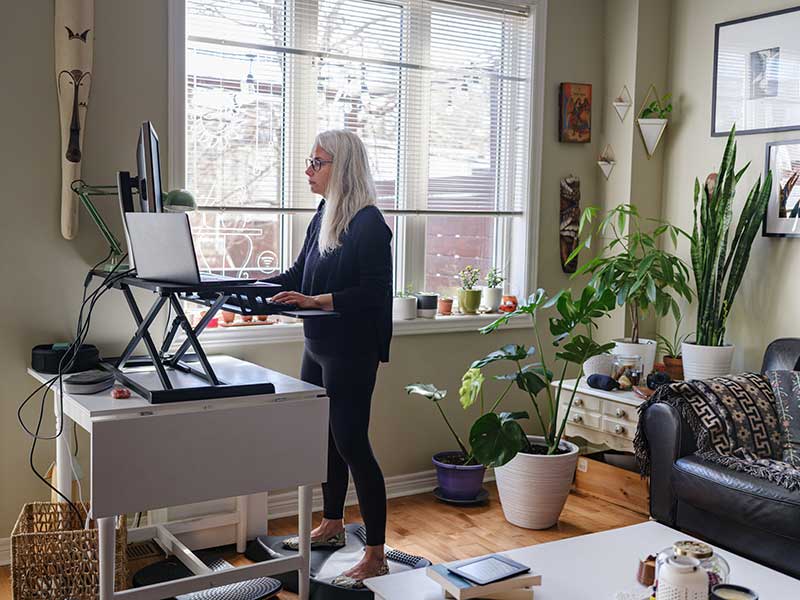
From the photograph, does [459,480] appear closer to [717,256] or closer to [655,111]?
[717,256]

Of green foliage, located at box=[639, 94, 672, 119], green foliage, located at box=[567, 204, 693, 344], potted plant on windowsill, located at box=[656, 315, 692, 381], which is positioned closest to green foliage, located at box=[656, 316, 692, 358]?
potted plant on windowsill, located at box=[656, 315, 692, 381]

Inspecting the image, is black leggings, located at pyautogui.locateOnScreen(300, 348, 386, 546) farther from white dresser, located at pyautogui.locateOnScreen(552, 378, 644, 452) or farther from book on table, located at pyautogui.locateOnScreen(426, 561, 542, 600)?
white dresser, located at pyautogui.locateOnScreen(552, 378, 644, 452)

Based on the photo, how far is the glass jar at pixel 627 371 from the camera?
3806 mm

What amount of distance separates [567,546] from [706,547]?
1.52 feet

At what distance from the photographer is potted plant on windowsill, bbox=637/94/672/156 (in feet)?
13.6

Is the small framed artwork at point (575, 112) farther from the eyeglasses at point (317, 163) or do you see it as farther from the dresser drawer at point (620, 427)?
the eyeglasses at point (317, 163)

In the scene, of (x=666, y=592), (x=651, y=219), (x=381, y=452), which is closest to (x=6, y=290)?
(x=381, y=452)

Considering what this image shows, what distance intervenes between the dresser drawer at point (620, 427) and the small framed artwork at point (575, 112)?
142 centimetres

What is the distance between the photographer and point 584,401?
3832 mm

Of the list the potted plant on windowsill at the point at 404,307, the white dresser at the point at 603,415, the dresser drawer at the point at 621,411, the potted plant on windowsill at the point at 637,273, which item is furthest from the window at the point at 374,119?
the dresser drawer at the point at 621,411

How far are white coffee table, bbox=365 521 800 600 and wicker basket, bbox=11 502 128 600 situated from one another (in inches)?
36.6

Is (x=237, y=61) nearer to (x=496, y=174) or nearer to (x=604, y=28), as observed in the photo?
(x=496, y=174)

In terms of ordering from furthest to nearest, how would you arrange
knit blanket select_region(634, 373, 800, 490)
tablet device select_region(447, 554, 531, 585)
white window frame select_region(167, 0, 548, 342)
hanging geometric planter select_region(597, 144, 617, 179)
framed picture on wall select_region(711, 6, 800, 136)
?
hanging geometric planter select_region(597, 144, 617, 179) < framed picture on wall select_region(711, 6, 800, 136) < white window frame select_region(167, 0, 548, 342) < knit blanket select_region(634, 373, 800, 490) < tablet device select_region(447, 554, 531, 585)

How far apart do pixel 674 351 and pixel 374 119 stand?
1.81 meters
